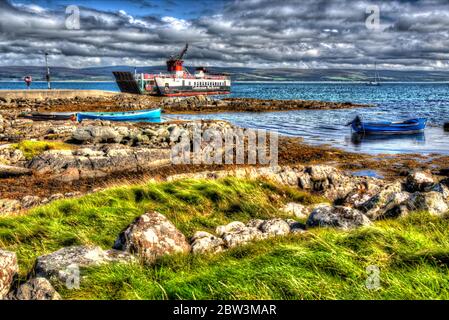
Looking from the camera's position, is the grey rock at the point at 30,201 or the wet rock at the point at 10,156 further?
the wet rock at the point at 10,156

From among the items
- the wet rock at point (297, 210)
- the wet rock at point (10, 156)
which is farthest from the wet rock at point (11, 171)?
the wet rock at point (297, 210)

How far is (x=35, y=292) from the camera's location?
12.0 feet

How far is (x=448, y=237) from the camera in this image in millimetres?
5133

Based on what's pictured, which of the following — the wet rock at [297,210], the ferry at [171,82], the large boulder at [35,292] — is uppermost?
the ferry at [171,82]

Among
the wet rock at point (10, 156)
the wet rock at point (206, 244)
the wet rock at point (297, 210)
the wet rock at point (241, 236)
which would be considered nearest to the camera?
→ the wet rock at point (206, 244)

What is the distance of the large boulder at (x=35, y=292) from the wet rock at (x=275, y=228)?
10.5 ft

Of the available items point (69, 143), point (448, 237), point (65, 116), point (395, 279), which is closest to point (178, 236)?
point (395, 279)

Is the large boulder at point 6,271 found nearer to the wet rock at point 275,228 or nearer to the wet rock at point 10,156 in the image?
the wet rock at point 275,228

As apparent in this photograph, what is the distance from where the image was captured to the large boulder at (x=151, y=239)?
5.04 meters

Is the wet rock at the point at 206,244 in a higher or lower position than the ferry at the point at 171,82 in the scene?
lower

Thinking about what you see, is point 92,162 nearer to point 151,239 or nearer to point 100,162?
point 100,162

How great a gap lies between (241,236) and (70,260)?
2372 mm

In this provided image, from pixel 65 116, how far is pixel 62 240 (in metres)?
30.0
